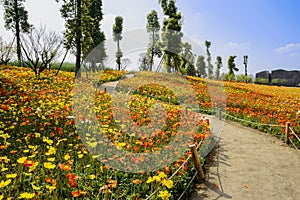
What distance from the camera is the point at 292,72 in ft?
146

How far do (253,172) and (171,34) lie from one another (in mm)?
25084

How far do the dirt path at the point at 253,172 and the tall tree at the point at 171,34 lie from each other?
21562 millimetres

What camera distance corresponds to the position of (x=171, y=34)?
29219 millimetres

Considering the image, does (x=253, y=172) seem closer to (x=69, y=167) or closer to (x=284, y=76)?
(x=69, y=167)

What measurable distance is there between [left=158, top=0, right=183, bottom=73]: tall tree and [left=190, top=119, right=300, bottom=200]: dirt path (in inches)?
849

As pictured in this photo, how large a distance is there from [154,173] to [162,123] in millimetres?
3272

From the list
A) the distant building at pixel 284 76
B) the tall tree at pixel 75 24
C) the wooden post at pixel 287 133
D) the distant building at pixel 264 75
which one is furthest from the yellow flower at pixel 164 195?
the distant building at pixel 264 75

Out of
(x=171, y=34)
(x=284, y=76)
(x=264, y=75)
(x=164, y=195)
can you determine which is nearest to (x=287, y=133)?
(x=164, y=195)

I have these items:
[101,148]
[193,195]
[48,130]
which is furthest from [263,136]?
[48,130]

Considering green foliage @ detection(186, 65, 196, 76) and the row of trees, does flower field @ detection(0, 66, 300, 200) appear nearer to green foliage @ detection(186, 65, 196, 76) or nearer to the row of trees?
the row of trees

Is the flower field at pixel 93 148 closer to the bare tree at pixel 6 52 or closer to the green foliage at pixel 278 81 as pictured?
the bare tree at pixel 6 52

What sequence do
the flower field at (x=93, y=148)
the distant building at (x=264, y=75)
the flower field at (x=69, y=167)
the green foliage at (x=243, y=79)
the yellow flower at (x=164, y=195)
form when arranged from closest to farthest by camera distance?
1. the yellow flower at (x=164, y=195)
2. the flower field at (x=69, y=167)
3. the flower field at (x=93, y=148)
4. the green foliage at (x=243, y=79)
5. the distant building at (x=264, y=75)

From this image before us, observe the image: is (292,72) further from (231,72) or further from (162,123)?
(162,123)

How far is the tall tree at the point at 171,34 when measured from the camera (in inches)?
1117
